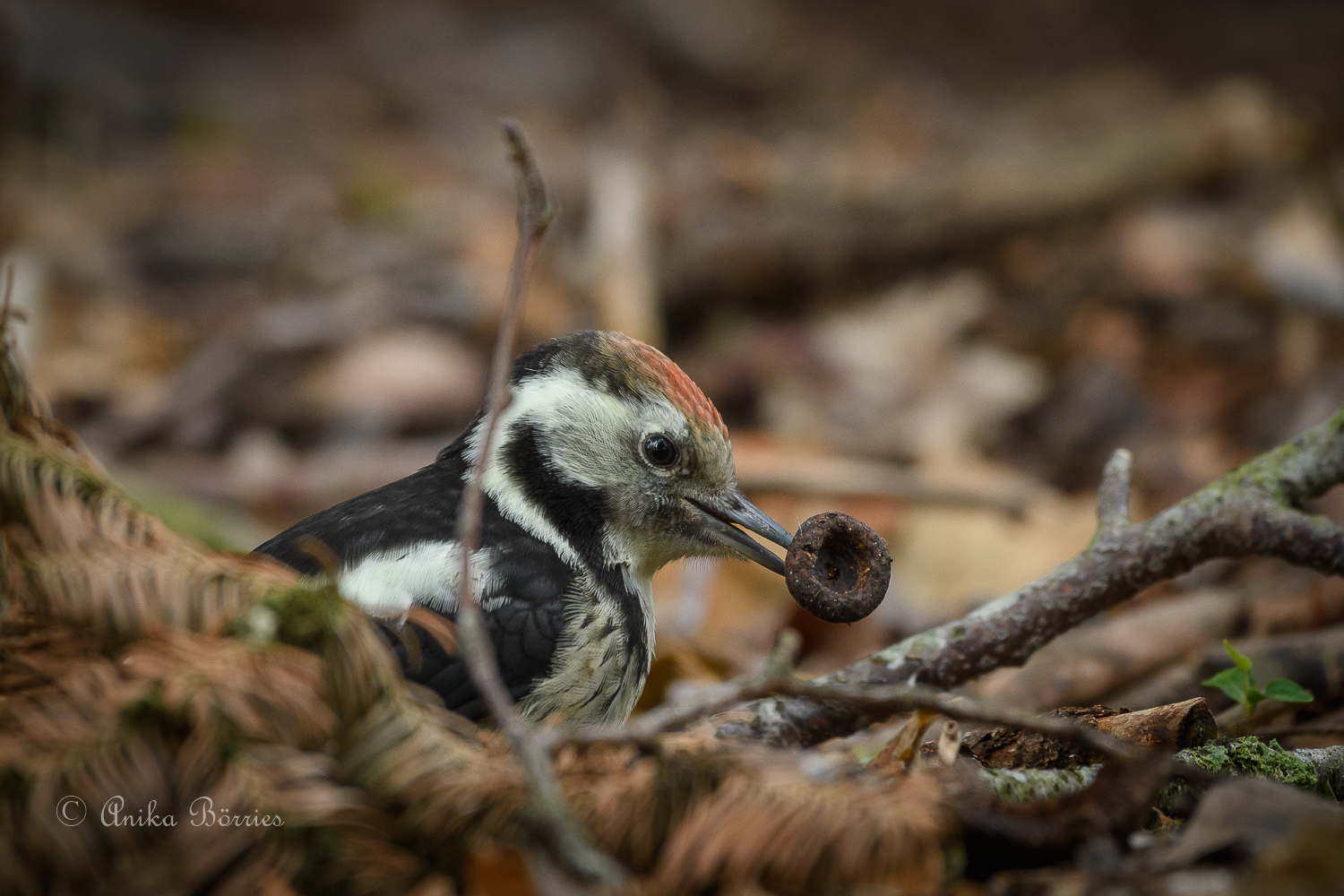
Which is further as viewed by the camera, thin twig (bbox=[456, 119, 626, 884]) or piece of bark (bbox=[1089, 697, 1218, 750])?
piece of bark (bbox=[1089, 697, 1218, 750])

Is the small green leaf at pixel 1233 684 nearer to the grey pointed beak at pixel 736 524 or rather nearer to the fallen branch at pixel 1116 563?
the fallen branch at pixel 1116 563

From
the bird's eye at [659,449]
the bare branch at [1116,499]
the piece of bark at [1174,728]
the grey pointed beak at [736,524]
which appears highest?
the bare branch at [1116,499]

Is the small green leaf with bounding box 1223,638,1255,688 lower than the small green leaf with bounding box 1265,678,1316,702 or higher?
higher

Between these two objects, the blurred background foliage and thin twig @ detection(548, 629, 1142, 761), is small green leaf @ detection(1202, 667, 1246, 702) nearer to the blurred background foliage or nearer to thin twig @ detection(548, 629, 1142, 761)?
the blurred background foliage

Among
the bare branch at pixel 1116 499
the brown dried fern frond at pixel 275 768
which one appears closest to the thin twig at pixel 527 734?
the brown dried fern frond at pixel 275 768

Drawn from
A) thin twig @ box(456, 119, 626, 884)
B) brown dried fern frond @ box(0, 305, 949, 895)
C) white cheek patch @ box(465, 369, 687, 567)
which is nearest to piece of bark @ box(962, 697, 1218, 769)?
brown dried fern frond @ box(0, 305, 949, 895)

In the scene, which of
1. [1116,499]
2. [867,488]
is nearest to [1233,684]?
[1116,499]
